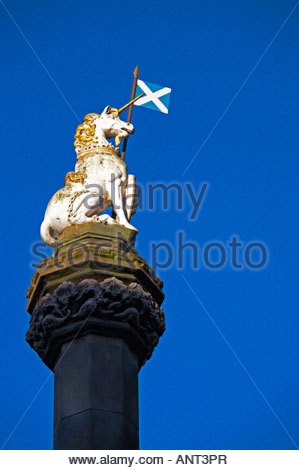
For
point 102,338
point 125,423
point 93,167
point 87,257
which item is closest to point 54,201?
point 93,167

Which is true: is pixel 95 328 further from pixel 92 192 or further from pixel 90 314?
pixel 92 192

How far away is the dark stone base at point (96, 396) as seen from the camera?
12984 mm

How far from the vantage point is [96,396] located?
13.3 m

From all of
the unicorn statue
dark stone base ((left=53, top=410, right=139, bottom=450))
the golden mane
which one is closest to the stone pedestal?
dark stone base ((left=53, top=410, right=139, bottom=450))

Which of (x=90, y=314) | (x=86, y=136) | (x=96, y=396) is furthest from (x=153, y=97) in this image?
(x=96, y=396)

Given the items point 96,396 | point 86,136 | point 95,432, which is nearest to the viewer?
point 95,432

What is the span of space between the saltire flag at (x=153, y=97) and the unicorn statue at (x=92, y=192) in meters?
2.59

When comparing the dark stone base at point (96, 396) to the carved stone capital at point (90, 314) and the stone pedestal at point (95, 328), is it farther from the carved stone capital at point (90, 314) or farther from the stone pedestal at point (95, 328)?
the carved stone capital at point (90, 314)

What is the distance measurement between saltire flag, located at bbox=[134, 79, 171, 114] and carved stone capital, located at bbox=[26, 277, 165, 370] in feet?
20.9

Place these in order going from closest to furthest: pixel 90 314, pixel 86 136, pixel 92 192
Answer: pixel 90 314 < pixel 92 192 < pixel 86 136

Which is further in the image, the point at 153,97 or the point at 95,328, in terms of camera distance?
the point at 153,97

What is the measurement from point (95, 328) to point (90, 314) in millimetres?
238

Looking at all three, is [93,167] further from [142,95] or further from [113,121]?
[142,95]

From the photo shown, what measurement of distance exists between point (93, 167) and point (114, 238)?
6.77ft
